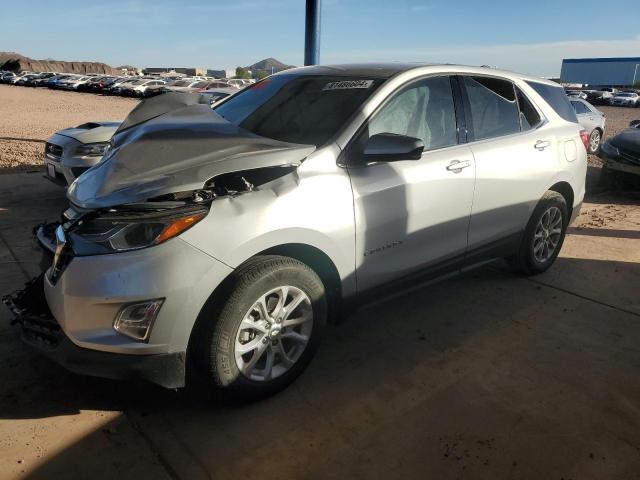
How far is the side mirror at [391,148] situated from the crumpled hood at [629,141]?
683 cm

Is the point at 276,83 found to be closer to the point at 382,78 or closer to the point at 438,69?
the point at 382,78

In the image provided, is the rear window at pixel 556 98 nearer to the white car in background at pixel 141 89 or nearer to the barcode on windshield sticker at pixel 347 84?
the barcode on windshield sticker at pixel 347 84

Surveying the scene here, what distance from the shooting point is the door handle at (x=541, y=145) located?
13.6 ft

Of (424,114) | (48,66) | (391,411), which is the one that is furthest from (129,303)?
(48,66)

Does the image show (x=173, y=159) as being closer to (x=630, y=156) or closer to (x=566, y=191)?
(x=566, y=191)

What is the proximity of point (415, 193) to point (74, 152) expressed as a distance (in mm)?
4336

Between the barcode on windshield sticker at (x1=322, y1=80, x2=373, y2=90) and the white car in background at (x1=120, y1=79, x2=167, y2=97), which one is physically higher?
the barcode on windshield sticker at (x1=322, y1=80, x2=373, y2=90)

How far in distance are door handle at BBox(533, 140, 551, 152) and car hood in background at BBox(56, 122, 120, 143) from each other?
14.9 ft

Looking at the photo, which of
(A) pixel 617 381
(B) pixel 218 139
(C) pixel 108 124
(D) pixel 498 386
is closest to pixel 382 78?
(B) pixel 218 139

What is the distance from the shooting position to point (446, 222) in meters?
3.49

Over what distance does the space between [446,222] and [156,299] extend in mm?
1995

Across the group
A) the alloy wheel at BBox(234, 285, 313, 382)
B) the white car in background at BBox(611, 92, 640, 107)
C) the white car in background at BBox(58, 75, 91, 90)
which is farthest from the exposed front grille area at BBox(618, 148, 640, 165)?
the white car in background at BBox(58, 75, 91, 90)

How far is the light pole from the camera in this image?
7.72 meters

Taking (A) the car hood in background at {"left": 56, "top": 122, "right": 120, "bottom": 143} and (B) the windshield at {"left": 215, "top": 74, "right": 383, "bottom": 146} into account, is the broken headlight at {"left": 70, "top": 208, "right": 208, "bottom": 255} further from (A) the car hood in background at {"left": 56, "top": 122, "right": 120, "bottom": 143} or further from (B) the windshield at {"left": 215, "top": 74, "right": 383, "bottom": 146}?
(A) the car hood in background at {"left": 56, "top": 122, "right": 120, "bottom": 143}
